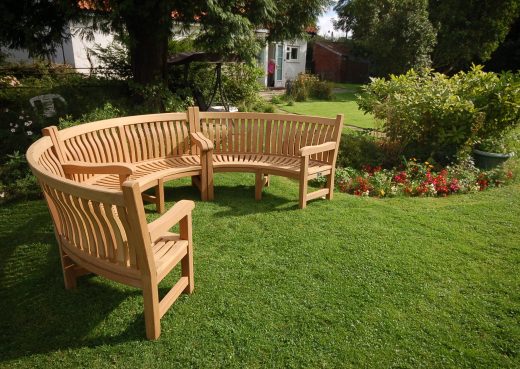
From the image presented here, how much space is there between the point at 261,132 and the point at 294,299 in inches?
120

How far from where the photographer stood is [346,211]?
15.9 ft

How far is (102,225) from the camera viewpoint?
245 cm

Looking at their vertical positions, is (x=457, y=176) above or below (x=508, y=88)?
below

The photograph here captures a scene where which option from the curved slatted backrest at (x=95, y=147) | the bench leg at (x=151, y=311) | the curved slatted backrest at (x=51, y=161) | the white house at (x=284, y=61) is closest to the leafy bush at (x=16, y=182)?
the curved slatted backrest at (x=95, y=147)

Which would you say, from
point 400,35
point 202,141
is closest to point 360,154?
point 202,141

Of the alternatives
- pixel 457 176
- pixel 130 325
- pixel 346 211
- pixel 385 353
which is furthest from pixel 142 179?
pixel 457 176

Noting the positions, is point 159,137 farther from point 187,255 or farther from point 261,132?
point 187,255

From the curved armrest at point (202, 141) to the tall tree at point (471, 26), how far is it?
2252 centimetres

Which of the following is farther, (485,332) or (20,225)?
(20,225)

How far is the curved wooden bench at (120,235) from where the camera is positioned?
2201 mm

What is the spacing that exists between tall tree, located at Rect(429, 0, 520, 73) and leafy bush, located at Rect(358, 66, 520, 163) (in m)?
18.3

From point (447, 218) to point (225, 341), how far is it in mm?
3445

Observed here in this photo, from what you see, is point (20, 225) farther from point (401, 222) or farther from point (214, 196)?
point (401, 222)

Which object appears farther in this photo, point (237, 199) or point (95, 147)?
point (237, 199)
